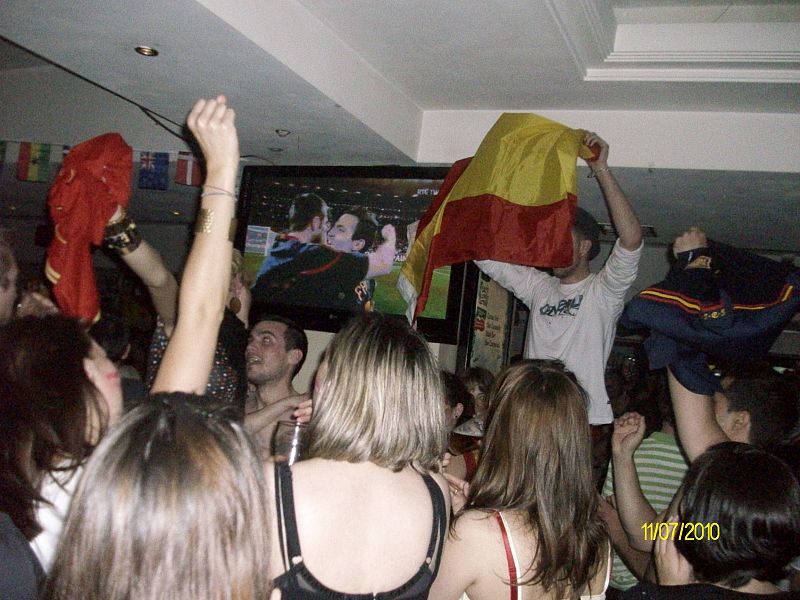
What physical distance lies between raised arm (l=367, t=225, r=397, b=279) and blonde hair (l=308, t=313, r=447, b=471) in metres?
2.35

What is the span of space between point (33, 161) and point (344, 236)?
8.18 feet

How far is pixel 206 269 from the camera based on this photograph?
1354 millimetres

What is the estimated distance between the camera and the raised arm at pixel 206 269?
4.30ft

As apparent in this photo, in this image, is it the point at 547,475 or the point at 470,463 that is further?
the point at 470,463

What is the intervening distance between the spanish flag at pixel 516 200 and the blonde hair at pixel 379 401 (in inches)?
58.8

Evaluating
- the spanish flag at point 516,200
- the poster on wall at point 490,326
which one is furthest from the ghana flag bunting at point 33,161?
the poster on wall at point 490,326

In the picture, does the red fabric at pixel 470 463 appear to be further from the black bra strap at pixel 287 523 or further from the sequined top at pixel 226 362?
the black bra strap at pixel 287 523

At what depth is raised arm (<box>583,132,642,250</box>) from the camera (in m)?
3.08

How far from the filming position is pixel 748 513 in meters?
1.47

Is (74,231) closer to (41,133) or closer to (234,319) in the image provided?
(234,319)

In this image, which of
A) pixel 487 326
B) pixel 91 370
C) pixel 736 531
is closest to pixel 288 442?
pixel 91 370

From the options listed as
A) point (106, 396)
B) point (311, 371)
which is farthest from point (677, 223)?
point (106, 396)

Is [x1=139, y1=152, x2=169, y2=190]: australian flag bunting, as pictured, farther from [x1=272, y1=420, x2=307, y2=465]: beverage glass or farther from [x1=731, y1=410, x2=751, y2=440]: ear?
[x1=731, y1=410, x2=751, y2=440]: ear
